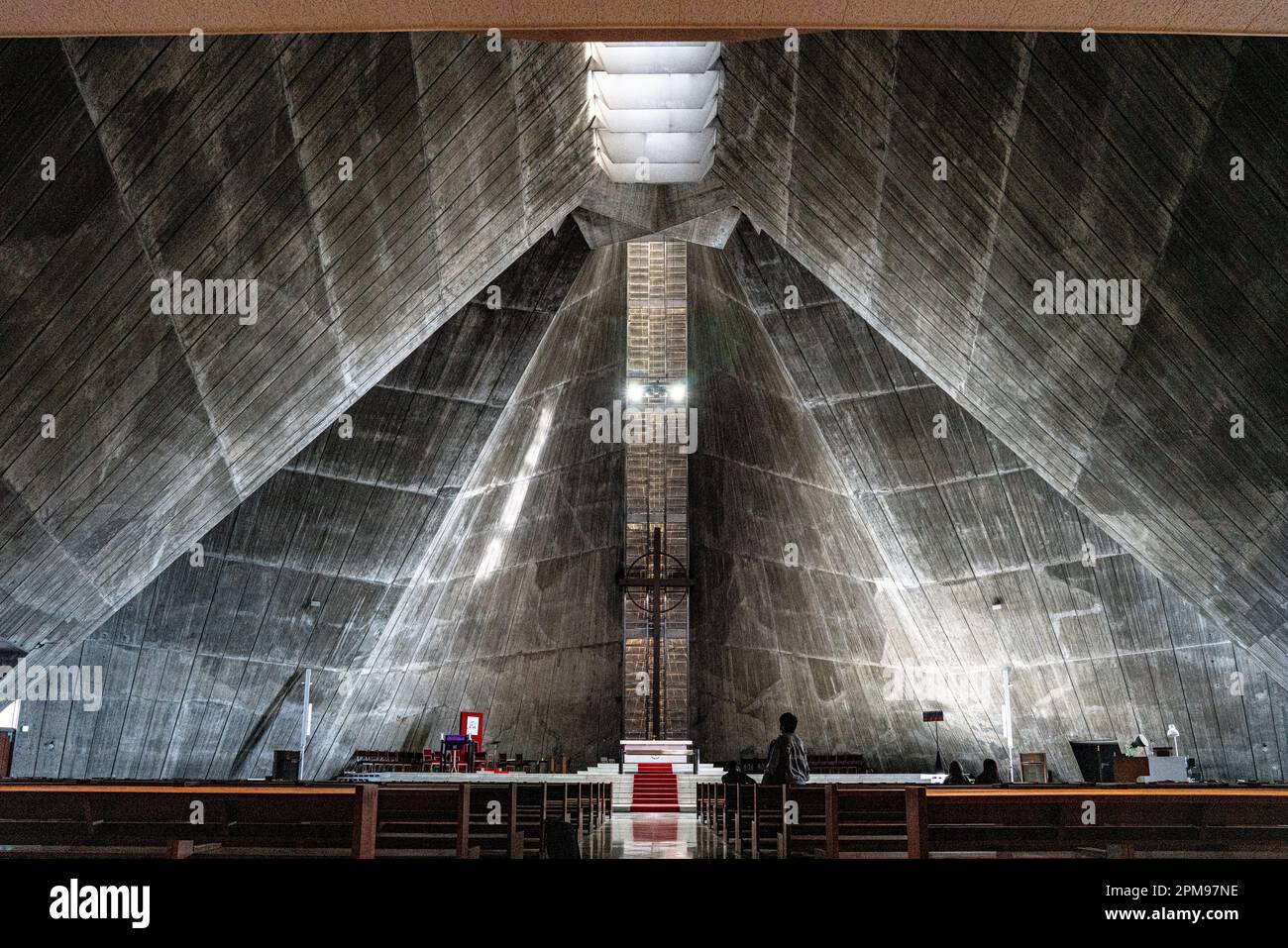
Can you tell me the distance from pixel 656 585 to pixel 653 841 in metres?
10.5

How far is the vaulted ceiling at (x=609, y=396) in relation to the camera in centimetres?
721

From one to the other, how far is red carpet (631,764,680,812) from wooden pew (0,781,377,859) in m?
11.7

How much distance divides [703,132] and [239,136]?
750 centimetres

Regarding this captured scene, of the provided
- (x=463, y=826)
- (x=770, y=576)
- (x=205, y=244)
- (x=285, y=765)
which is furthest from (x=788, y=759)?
(x=770, y=576)

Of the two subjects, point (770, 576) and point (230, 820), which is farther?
point (770, 576)

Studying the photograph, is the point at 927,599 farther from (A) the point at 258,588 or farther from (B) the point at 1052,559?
(A) the point at 258,588

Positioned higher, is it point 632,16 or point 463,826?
point 632,16

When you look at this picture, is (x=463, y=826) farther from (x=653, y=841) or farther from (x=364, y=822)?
(x=653, y=841)

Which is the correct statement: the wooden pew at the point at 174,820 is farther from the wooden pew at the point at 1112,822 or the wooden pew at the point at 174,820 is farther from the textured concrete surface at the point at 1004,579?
the textured concrete surface at the point at 1004,579

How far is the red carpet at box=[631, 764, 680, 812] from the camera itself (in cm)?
1617

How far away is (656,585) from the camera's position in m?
19.4

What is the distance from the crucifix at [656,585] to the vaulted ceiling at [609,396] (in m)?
0.55

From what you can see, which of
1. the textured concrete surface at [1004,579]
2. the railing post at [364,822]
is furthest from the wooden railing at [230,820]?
the textured concrete surface at [1004,579]
